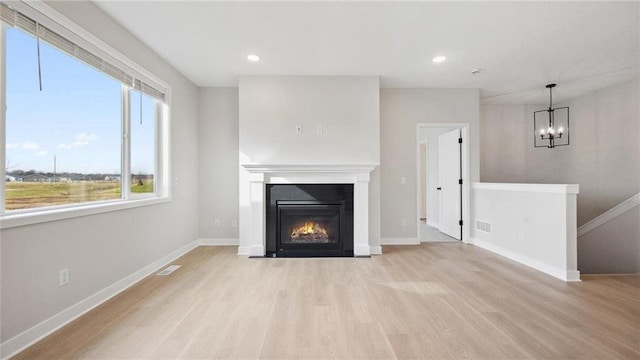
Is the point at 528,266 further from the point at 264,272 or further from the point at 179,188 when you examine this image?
the point at 179,188

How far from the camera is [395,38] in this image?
3.01 m

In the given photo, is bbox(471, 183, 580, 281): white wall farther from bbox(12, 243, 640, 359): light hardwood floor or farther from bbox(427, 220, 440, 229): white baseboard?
bbox(427, 220, 440, 229): white baseboard

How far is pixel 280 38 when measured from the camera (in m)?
2.99

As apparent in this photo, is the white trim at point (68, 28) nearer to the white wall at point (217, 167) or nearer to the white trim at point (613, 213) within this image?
the white wall at point (217, 167)

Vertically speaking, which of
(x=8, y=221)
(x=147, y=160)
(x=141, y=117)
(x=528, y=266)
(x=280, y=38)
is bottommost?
(x=528, y=266)

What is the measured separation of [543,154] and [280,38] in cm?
565

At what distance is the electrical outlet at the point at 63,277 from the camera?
6.73ft

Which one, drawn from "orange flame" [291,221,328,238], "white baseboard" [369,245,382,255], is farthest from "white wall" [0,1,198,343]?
"white baseboard" [369,245,382,255]

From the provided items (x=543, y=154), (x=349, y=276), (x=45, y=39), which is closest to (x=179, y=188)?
(x=45, y=39)

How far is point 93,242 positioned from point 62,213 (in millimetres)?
418

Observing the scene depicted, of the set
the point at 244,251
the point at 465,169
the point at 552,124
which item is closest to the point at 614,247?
the point at 465,169

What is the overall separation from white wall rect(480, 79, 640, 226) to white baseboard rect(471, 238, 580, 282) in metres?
1.78

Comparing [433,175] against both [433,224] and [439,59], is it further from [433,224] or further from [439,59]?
[439,59]

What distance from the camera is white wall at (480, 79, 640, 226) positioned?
452 centimetres
